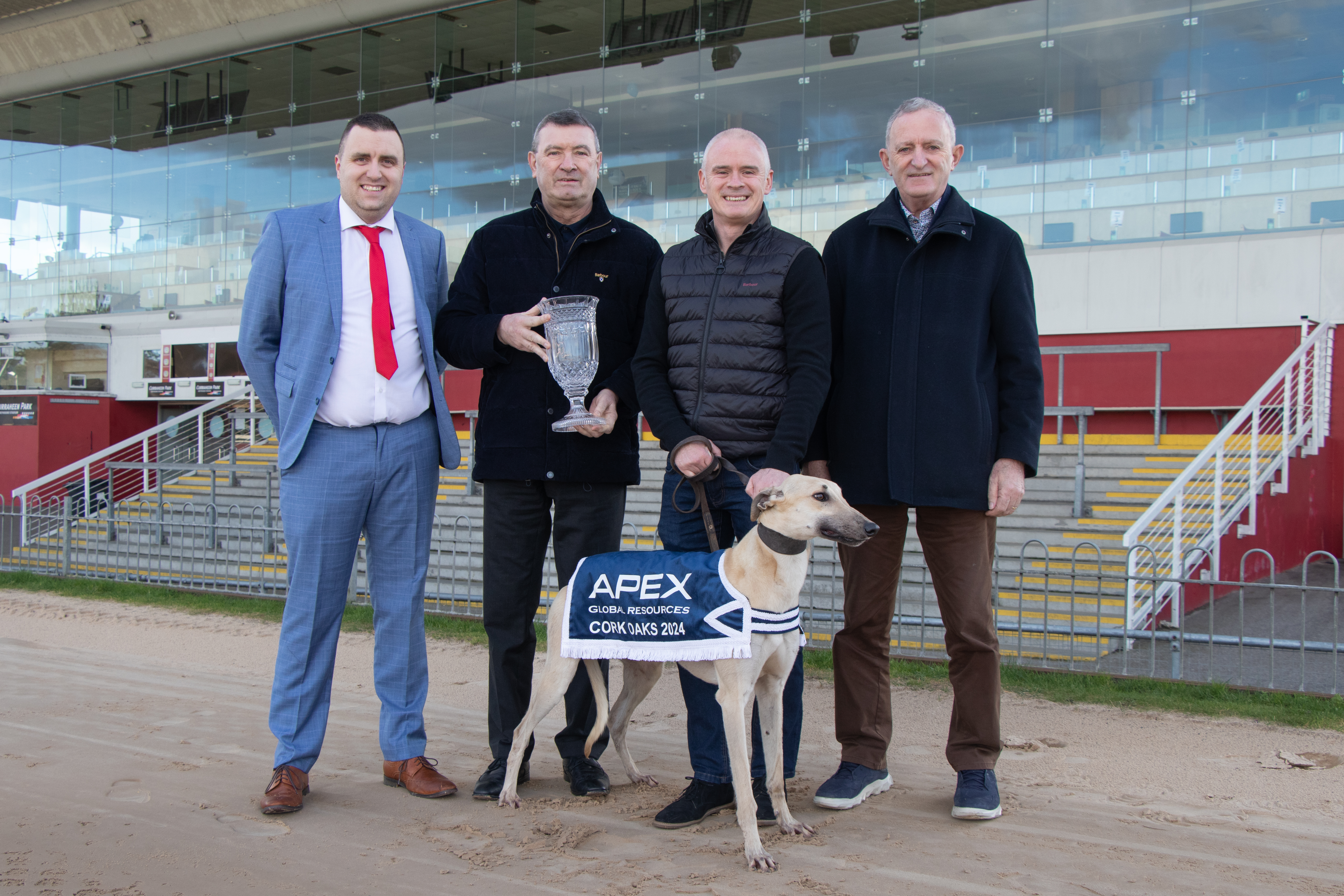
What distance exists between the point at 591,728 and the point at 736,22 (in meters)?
14.7

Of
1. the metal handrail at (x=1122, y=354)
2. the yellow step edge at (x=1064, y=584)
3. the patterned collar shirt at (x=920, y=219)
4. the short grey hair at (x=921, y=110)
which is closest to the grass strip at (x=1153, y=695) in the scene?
the yellow step edge at (x=1064, y=584)

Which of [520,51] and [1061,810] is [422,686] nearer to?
[1061,810]

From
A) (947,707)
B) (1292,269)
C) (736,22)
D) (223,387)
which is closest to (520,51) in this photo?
(736,22)

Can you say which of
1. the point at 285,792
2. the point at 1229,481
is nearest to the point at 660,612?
the point at 285,792

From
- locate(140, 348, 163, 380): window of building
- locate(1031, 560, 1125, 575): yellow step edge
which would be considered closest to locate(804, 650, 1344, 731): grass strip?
locate(1031, 560, 1125, 575): yellow step edge

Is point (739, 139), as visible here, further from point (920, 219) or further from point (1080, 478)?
point (1080, 478)

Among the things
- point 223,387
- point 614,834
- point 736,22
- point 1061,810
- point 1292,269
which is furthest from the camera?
point 223,387

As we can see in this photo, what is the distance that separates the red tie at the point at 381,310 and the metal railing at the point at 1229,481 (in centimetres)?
480

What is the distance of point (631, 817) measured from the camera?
3.78m

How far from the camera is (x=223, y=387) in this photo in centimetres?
1997

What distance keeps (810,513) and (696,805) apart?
1.20 metres

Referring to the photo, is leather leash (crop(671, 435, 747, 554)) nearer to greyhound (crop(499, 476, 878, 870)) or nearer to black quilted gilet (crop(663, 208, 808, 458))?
black quilted gilet (crop(663, 208, 808, 458))

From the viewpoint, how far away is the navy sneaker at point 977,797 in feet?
12.2

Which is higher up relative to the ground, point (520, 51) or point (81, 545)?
point (520, 51)
